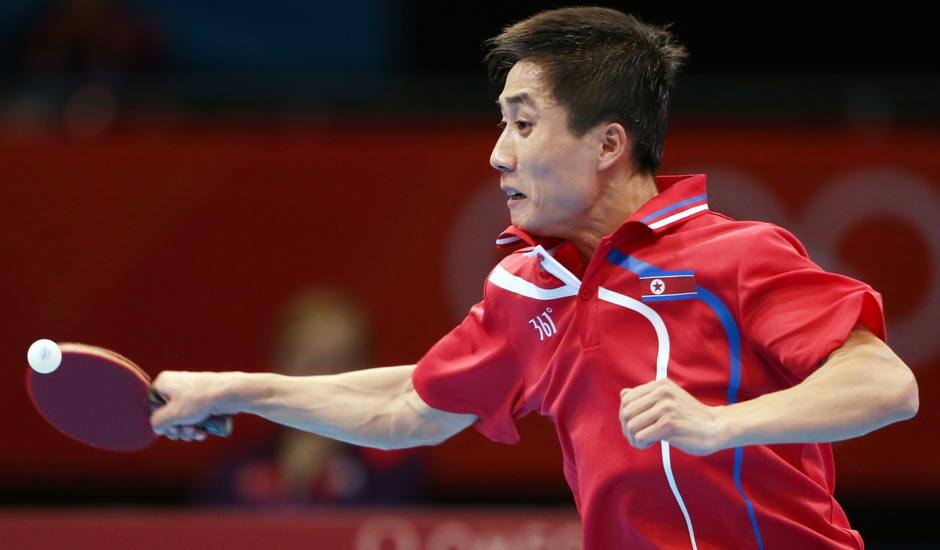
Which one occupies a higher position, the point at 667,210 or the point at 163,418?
the point at 667,210

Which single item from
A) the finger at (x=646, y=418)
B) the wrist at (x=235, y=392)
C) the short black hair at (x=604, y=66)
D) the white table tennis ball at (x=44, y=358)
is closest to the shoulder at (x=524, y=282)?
the short black hair at (x=604, y=66)

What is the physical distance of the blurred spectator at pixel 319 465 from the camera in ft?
21.3

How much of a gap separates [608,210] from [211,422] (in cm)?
115

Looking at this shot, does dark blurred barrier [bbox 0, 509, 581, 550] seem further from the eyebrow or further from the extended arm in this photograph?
the eyebrow

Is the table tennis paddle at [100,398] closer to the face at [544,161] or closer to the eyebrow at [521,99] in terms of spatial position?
the face at [544,161]

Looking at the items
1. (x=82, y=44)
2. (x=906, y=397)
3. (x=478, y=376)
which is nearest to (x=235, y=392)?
(x=478, y=376)

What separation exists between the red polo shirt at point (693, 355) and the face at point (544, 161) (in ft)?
0.28

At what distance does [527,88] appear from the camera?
143 inches

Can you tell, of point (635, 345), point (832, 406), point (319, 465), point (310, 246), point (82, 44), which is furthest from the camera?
point (82, 44)

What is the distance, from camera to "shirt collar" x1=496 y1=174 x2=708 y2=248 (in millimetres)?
3473

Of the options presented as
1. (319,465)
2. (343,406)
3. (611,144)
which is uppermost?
(611,144)

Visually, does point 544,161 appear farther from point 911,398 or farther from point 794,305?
point 911,398

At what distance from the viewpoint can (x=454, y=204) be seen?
7703mm

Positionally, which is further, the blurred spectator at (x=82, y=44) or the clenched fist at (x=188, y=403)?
the blurred spectator at (x=82, y=44)
